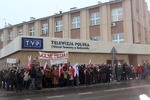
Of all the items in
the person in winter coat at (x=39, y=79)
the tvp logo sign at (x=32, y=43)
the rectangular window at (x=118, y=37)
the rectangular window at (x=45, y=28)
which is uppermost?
the rectangular window at (x=45, y=28)

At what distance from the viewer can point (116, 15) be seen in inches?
1286

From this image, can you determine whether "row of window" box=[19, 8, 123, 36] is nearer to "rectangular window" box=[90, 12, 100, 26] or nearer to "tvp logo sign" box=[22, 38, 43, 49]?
"rectangular window" box=[90, 12, 100, 26]

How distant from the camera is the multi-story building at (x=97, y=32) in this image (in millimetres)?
22734

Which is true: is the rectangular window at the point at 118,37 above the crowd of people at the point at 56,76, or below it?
above

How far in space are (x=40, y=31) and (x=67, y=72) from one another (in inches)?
960

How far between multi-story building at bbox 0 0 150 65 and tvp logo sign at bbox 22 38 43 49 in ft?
0.99

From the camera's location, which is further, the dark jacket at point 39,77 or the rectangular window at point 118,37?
the rectangular window at point 118,37

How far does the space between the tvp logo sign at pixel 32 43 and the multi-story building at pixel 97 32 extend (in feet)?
0.99

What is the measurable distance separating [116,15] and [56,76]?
18650 millimetres

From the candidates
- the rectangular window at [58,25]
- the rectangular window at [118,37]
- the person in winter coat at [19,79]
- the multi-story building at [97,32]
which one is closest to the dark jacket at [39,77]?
the person in winter coat at [19,79]

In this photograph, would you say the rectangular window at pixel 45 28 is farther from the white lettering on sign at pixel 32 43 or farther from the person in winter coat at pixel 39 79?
the person in winter coat at pixel 39 79

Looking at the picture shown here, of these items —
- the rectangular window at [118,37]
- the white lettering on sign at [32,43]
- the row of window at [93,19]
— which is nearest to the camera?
the white lettering on sign at [32,43]

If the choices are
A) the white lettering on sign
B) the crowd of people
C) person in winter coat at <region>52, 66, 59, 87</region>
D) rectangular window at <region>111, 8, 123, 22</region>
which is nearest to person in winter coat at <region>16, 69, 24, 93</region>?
the crowd of people

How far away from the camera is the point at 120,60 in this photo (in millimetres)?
26797
